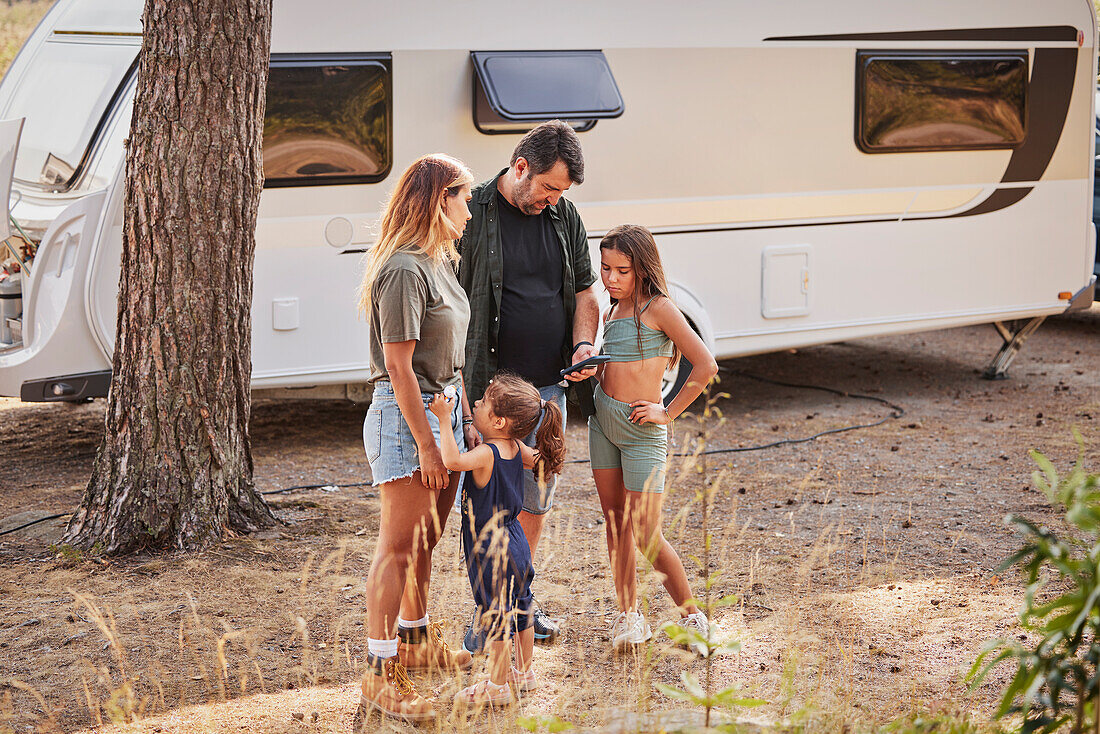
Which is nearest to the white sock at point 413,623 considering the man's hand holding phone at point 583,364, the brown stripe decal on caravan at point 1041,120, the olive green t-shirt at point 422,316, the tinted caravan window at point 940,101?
the olive green t-shirt at point 422,316

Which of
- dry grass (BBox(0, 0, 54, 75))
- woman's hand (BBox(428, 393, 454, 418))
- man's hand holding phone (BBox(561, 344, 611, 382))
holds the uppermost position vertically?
dry grass (BBox(0, 0, 54, 75))

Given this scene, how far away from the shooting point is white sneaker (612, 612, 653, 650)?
3576 millimetres

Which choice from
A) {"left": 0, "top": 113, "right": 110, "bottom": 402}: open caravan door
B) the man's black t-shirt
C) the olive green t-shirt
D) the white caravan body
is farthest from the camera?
the white caravan body

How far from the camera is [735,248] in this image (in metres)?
6.91

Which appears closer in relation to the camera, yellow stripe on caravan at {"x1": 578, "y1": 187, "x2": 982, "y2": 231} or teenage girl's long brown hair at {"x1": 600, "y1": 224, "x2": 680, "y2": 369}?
teenage girl's long brown hair at {"x1": 600, "y1": 224, "x2": 680, "y2": 369}

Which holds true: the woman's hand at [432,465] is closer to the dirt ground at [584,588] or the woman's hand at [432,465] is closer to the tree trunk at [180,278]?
the dirt ground at [584,588]

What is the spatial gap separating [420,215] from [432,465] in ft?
2.24

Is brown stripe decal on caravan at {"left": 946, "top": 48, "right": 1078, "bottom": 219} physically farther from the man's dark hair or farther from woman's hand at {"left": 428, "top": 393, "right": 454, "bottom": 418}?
woman's hand at {"left": 428, "top": 393, "right": 454, "bottom": 418}

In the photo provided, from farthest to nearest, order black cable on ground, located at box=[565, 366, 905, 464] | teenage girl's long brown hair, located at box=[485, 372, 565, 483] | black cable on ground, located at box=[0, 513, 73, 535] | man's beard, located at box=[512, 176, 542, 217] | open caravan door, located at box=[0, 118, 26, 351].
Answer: black cable on ground, located at box=[565, 366, 905, 464] < open caravan door, located at box=[0, 118, 26, 351] < black cable on ground, located at box=[0, 513, 73, 535] < man's beard, located at box=[512, 176, 542, 217] < teenage girl's long brown hair, located at box=[485, 372, 565, 483]

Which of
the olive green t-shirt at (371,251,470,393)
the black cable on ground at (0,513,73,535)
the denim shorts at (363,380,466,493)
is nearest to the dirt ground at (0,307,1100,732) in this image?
the black cable on ground at (0,513,73,535)

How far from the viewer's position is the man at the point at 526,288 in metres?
3.50

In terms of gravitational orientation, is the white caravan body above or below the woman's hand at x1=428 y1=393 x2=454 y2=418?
above

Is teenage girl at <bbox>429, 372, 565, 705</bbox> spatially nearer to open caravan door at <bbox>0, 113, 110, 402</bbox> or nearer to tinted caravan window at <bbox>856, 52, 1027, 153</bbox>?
open caravan door at <bbox>0, 113, 110, 402</bbox>

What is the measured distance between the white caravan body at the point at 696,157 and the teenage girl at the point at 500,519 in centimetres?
224
